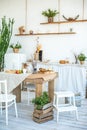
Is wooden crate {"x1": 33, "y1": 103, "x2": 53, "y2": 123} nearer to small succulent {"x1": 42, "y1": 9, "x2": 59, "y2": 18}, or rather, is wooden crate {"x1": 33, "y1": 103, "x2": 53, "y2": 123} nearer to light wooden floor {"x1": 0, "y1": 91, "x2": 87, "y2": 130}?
light wooden floor {"x1": 0, "y1": 91, "x2": 87, "y2": 130}

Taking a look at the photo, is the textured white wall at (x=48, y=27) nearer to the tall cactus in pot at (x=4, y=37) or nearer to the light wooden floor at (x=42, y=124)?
the tall cactus in pot at (x=4, y=37)

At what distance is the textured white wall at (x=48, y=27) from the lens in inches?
250

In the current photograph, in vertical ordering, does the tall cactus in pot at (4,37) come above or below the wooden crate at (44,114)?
above

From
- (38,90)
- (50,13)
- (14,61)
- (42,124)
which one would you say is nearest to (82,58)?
(50,13)

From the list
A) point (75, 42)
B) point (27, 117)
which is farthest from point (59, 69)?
point (27, 117)

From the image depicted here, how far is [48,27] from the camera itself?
6.73 metres

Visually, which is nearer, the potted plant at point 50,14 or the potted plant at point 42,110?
the potted plant at point 42,110

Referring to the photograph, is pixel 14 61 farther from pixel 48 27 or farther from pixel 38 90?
pixel 38 90

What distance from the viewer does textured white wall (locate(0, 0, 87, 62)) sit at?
20.9ft

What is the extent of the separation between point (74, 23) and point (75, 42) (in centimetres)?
51

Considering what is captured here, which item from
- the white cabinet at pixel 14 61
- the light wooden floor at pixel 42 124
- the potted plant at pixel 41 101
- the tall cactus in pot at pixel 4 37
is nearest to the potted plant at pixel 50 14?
the tall cactus in pot at pixel 4 37

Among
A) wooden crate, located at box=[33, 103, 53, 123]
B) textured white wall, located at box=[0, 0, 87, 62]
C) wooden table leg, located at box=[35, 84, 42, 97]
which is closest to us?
Answer: wooden crate, located at box=[33, 103, 53, 123]

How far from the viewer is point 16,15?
717 cm

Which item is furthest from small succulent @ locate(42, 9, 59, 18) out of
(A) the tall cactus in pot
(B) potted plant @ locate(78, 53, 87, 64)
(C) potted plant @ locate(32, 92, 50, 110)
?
(C) potted plant @ locate(32, 92, 50, 110)
